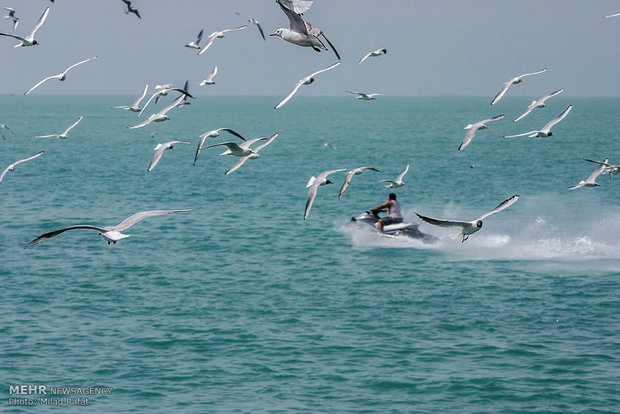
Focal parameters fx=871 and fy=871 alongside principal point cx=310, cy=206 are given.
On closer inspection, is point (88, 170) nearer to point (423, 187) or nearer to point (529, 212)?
point (423, 187)

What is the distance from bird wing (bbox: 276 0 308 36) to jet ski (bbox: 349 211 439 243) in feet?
85.3

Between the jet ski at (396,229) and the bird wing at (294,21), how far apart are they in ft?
85.3

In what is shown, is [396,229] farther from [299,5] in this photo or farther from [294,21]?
[299,5]

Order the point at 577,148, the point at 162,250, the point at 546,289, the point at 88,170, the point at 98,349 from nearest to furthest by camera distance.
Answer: the point at 98,349, the point at 546,289, the point at 162,250, the point at 88,170, the point at 577,148

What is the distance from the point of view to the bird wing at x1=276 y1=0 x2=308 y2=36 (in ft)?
51.1

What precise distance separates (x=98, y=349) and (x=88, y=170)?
63545 millimetres

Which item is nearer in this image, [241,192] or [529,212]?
[529,212]

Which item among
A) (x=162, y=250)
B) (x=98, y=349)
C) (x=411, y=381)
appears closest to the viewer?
(x=411, y=381)

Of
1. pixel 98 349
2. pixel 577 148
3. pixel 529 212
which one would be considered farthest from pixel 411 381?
pixel 577 148

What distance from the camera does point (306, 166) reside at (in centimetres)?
9731

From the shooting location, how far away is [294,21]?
16703 millimetres

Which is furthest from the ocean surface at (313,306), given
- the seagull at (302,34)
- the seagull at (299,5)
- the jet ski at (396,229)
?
the seagull at (299,5)

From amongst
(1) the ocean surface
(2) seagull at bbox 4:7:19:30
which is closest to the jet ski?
(1) the ocean surface

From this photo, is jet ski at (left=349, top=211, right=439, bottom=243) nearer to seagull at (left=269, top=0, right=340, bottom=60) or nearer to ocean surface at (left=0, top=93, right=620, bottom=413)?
ocean surface at (left=0, top=93, right=620, bottom=413)
